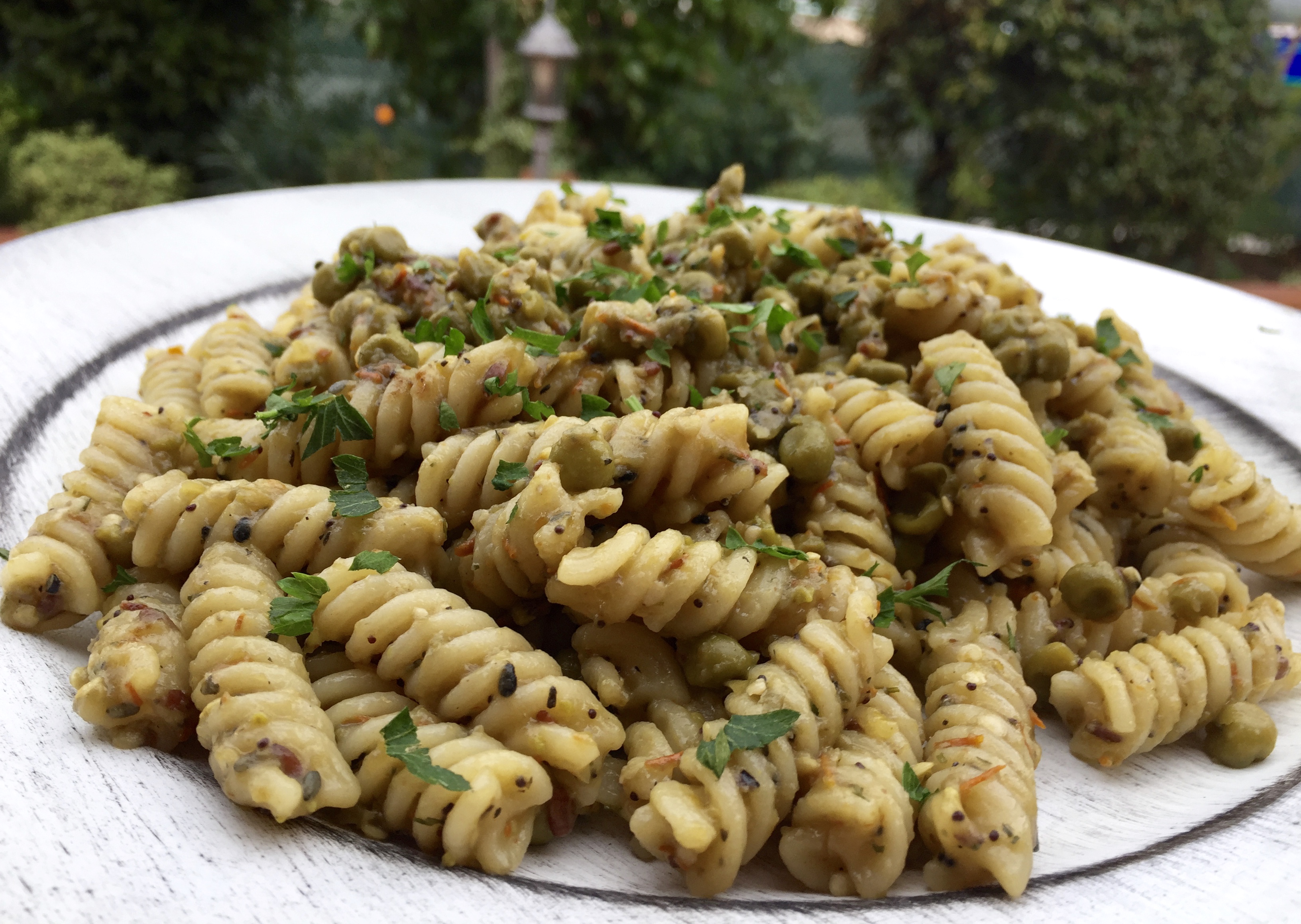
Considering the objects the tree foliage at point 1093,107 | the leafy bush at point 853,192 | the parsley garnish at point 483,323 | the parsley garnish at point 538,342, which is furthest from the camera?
the tree foliage at point 1093,107

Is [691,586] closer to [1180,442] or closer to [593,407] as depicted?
[593,407]

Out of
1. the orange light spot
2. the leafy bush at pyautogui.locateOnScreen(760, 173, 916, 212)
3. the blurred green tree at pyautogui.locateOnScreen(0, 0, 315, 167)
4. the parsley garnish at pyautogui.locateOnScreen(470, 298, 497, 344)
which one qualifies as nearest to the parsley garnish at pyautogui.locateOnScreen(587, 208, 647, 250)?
the parsley garnish at pyautogui.locateOnScreen(470, 298, 497, 344)

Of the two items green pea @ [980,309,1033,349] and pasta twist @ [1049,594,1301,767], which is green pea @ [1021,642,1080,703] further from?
green pea @ [980,309,1033,349]

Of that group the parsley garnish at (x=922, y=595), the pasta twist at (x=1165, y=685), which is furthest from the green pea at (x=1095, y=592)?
the parsley garnish at (x=922, y=595)

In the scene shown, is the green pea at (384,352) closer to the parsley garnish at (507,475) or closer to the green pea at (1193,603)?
the parsley garnish at (507,475)

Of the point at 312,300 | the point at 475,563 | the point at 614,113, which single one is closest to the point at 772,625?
the point at 475,563

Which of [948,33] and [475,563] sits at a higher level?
[948,33]

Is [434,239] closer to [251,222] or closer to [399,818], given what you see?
[251,222]
